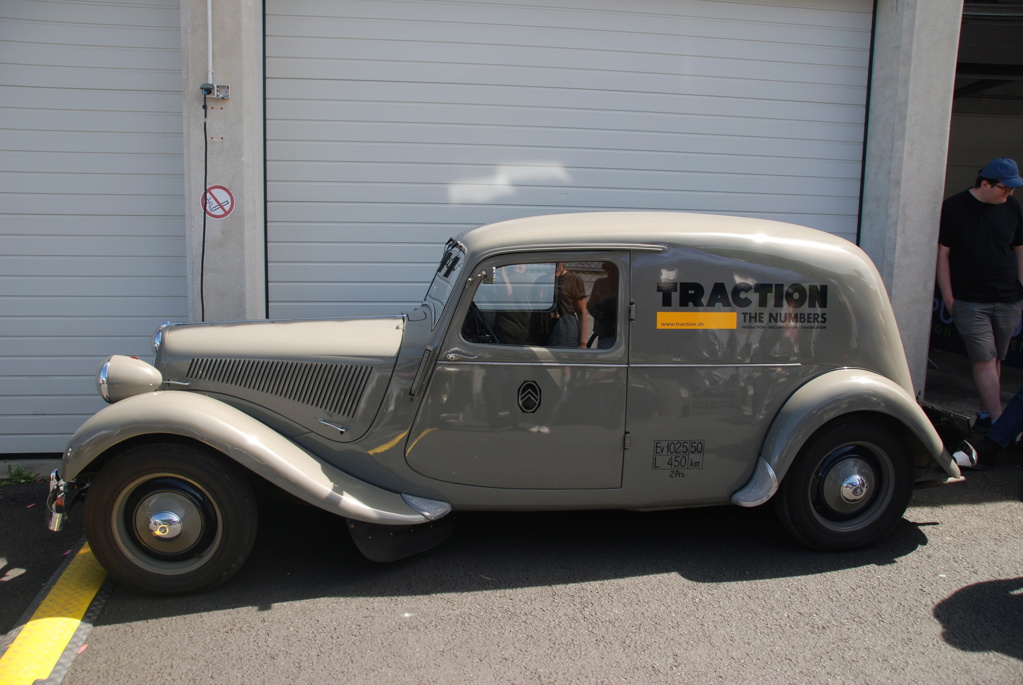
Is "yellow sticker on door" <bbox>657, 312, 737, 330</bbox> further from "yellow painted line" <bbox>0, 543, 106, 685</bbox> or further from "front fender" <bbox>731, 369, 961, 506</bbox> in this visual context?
"yellow painted line" <bbox>0, 543, 106, 685</bbox>

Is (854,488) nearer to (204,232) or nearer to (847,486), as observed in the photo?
(847,486)

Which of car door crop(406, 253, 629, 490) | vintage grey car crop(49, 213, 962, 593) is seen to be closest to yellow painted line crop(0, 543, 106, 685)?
vintage grey car crop(49, 213, 962, 593)

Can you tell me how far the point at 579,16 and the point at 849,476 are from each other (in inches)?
156

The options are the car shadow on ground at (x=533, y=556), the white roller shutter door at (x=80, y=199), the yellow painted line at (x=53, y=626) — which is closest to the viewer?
the yellow painted line at (x=53, y=626)

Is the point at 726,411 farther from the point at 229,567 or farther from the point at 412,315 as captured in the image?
the point at 229,567

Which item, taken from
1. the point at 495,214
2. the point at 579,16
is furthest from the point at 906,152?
the point at 495,214

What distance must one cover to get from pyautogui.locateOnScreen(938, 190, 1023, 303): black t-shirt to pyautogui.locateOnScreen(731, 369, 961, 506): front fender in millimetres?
2332

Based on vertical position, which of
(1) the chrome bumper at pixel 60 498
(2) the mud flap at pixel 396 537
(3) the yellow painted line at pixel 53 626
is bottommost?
(3) the yellow painted line at pixel 53 626

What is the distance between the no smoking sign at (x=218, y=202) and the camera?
5312 millimetres

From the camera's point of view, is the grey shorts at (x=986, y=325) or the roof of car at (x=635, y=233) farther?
the grey shorts at (x=986, y=325)

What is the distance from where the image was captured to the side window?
3697 mm

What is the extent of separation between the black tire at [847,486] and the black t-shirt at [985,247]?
242 cm

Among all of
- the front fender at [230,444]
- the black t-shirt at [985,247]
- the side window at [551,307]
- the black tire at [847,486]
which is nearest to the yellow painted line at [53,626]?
the front fender at [230,444]

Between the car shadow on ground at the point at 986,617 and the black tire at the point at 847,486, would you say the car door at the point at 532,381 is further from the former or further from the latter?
the car shadow on ground at the point at 986,617
